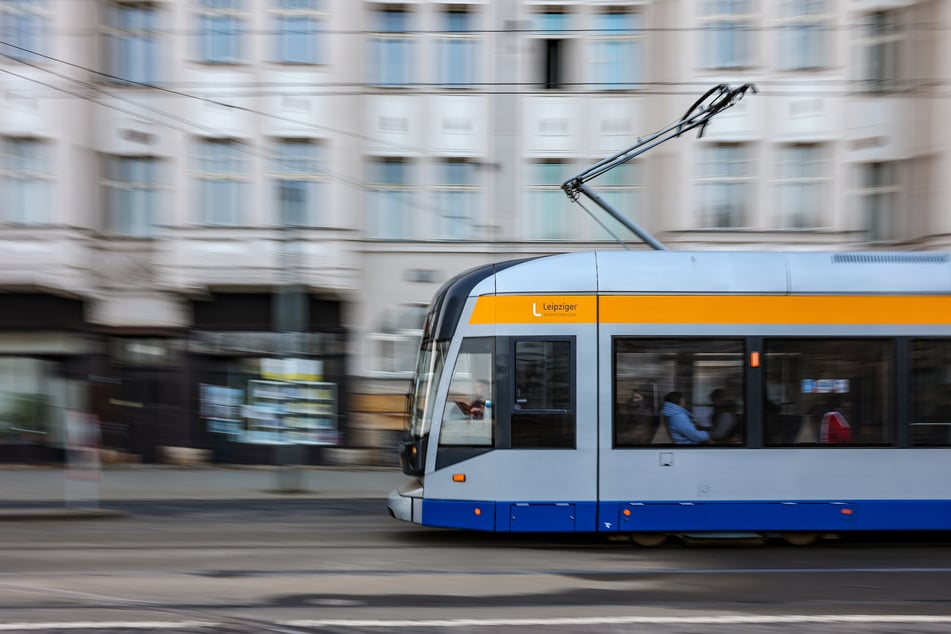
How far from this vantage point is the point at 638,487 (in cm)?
916

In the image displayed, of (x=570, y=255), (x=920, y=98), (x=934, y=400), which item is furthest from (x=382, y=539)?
(x=920, y=98)

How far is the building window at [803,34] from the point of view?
62.0 feet

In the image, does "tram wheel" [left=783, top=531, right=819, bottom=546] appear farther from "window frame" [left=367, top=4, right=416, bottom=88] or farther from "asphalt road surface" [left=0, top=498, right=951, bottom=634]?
"window frame" [left=367, top=4, right=416, bottom=88]

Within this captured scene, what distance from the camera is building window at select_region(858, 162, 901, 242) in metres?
19.0

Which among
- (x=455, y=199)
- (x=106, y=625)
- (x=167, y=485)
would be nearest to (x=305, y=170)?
(x=455, y=199)

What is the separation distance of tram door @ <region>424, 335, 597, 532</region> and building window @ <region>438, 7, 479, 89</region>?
1136cm

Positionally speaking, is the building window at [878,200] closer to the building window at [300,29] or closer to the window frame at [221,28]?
the building window at [300,29]

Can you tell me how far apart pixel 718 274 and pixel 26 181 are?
1427 cm

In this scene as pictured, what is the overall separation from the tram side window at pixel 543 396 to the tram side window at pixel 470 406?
242 millimetres

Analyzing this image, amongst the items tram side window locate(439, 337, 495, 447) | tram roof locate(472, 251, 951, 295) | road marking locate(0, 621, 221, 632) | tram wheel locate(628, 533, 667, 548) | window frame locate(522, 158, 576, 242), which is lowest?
tram wheel locate(628, 533, 667, 548)

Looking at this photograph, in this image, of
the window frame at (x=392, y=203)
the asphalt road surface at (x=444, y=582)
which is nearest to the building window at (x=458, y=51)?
the window frame at (x=392, y=203)

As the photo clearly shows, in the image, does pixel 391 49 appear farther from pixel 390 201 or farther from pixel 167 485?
pixel 167 485

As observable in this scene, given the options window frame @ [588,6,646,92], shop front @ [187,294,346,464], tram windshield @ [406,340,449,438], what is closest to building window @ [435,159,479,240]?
shop front @ [187,294,346,464]

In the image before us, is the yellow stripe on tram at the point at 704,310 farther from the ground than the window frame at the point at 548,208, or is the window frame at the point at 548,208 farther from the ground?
the window frame at the point at 548,208
